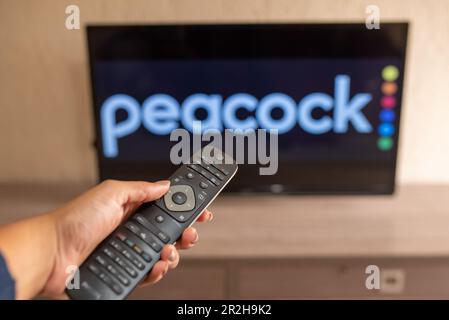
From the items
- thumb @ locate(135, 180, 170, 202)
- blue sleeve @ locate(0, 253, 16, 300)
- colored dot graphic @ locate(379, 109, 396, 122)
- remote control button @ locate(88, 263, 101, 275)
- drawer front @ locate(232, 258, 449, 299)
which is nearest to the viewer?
blue sleeve @ locate(0, 253, 16, 300)

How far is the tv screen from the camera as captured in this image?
1.07m

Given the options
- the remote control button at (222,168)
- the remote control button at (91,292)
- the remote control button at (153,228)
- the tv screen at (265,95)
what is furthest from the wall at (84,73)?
the remote control button at (91,292)

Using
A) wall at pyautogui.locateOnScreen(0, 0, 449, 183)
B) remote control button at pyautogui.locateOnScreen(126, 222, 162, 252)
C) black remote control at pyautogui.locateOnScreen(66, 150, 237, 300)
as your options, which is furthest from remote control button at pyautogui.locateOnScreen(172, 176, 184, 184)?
wall at pyautogui.locateOnScreen(0, 0, 449, 183)

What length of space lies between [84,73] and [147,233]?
0.66 m

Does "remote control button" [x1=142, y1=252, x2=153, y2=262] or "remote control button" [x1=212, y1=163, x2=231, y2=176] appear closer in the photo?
"remote control button" [x1=142, y1=252, x2=153, y2=262]

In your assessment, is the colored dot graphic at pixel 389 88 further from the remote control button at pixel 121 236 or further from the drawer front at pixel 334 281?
the remote control button at pixel 121 236

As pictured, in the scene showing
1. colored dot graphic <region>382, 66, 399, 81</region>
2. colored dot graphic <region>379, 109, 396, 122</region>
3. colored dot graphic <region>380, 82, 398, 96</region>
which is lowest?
colored dot graphic <region>379, 109, 396, 122</region>

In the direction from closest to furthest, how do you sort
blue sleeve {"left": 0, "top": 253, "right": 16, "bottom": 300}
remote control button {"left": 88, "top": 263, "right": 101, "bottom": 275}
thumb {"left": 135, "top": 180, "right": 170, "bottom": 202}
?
blue sleeve {"left": 0, "top": 253, "right": 16, "bottom": 300}
remote control button {"left": 88, "top": 263, "right": 101, "bottom": 275}
thumb {"left": 135, "top": 180, "right": 170, "bottom": 202}

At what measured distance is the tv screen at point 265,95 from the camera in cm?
107

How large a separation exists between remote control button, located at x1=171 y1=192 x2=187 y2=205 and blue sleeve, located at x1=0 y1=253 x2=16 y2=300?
0.27 metres

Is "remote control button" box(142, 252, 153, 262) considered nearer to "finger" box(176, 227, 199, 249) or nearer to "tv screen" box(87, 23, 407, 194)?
"finger" box(176, 227, 199, 249)

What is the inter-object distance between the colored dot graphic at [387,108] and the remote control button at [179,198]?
1.91 ft

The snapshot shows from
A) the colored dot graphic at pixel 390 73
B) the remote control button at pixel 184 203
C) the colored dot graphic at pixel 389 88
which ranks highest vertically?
the colored dot graphic at pixel 390 73
